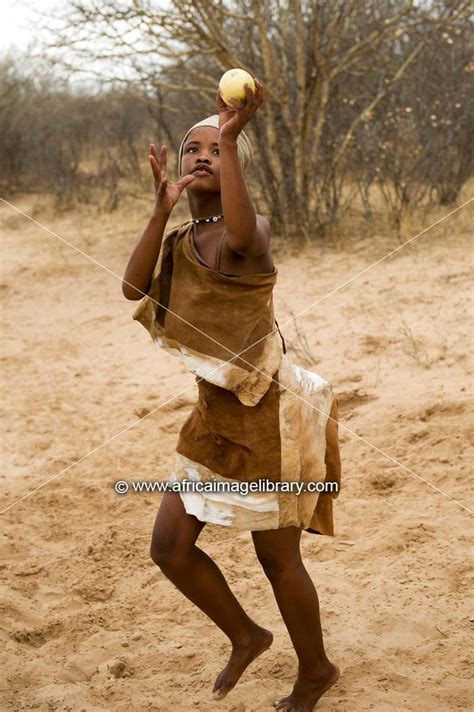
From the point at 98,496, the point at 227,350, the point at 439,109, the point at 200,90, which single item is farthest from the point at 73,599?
the point at 439,109

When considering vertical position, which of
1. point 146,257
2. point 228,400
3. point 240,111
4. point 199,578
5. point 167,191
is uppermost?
point 240,111

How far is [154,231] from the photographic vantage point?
6.71 ft

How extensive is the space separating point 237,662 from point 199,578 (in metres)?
0.29

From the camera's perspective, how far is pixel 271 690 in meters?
2.46

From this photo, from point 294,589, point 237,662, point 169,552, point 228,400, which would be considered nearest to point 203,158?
point 228,400

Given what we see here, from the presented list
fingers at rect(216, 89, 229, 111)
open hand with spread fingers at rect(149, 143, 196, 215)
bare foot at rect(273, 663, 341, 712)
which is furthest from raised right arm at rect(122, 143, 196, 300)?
bare foot at rect(273, 663, 341, 712)

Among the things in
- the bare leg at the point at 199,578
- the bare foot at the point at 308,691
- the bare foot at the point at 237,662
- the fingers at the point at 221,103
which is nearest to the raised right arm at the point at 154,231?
the fingers at the point at 221,103

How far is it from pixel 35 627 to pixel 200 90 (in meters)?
5.83

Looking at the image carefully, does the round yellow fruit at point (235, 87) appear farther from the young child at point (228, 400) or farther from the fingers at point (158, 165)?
the fingers at point (158, 165)

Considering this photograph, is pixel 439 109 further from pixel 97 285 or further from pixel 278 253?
pixel 97 285

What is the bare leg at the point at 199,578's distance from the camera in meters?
2.18

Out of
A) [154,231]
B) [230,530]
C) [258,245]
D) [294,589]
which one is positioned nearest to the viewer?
[258,245]

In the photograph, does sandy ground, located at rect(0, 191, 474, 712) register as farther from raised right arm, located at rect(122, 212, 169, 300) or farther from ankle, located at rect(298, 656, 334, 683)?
raised right arm, located at rect(122, 212, 169, 300)

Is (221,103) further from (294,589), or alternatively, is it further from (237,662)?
(237,662)
